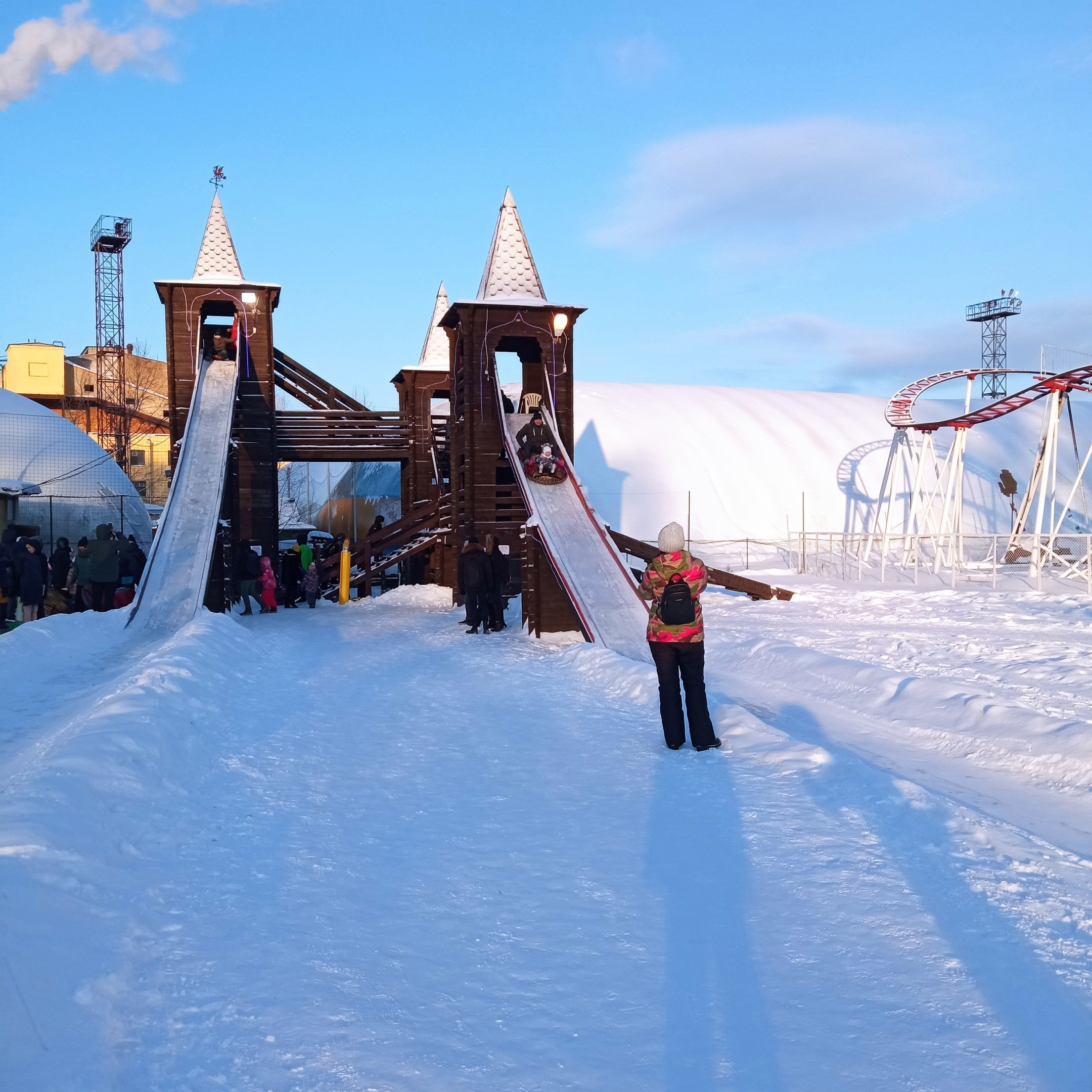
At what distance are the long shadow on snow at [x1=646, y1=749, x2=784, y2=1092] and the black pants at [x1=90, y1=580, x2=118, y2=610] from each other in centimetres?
1490

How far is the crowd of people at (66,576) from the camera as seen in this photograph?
54.8 feet

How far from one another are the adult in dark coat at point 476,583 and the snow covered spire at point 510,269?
7224 millimetres

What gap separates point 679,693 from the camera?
7.49 metres

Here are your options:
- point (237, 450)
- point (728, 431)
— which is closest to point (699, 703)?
point (237, 450)

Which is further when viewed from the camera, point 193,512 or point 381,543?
point 381,543

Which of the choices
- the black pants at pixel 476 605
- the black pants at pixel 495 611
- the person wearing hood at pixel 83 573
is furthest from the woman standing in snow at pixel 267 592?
the black pants at pixel 495 611

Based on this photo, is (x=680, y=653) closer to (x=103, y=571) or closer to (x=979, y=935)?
(x=979, y=935)

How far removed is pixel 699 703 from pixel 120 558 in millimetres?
15618

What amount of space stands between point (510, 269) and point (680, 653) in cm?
1591

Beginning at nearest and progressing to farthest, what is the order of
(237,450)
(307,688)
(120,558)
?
(307,688) → (120,558) → (237,450)

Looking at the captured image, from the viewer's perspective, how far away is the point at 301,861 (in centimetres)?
488

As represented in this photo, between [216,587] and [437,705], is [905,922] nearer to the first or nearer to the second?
[437,705]

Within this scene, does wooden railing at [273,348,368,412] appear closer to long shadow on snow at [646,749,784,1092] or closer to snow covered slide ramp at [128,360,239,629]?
snow covered slide ramp at [128,360,239,629]

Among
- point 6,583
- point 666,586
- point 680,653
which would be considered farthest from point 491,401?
point 680,653
